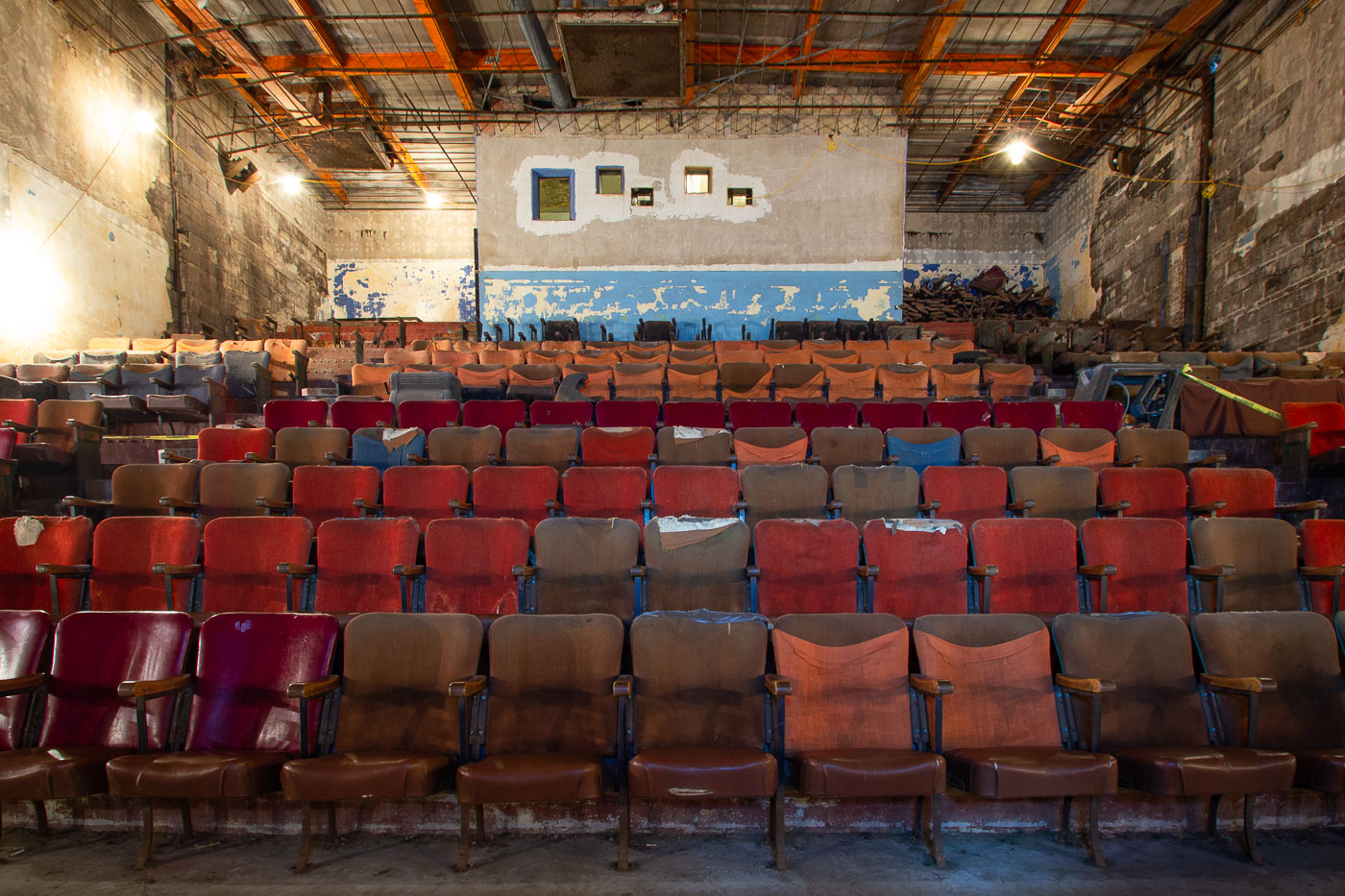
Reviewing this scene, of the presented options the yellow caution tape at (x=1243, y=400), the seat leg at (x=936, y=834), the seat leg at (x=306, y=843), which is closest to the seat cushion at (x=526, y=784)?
the seat leg at (x=306, y=843)

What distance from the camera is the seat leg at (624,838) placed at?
114 cm

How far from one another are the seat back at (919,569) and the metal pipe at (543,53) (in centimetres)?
428

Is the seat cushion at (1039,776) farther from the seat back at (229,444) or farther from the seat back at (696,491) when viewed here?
the seat back at (229,444)

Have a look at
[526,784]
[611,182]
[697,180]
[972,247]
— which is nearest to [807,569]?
[526,784]

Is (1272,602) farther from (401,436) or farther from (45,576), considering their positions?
(45,576)

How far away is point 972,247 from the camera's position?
8.71 metres

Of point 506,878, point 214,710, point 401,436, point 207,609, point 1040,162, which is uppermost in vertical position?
point 1040,162

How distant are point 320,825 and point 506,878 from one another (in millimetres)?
411

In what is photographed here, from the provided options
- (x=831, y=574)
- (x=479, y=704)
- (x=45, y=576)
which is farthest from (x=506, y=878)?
(x=45, y=576)

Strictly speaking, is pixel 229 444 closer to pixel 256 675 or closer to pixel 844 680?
pixel 256 675

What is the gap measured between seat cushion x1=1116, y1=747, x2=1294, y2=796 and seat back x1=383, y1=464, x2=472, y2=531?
1780 mm

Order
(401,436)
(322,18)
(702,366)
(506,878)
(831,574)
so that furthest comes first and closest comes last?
(322,18), (702,366), (401,436), (831,574), (506,878)

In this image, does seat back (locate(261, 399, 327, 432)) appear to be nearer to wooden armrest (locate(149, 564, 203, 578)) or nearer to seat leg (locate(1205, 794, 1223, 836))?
wooden armrest (locate(149, 564, 203, 578))

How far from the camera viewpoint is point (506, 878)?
1105mm
